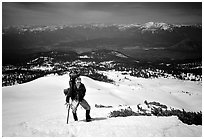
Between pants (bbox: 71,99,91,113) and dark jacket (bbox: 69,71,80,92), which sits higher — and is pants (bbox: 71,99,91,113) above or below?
below

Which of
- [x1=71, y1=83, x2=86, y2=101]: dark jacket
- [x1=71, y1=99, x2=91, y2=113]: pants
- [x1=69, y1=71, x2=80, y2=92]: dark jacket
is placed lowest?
[x1=71, y1=99, x2=91, y2=113]: pants

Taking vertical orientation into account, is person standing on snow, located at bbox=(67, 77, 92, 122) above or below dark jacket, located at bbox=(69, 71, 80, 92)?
below

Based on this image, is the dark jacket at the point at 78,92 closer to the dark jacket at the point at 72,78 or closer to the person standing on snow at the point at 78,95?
the person standing on snow at the point at 78,95

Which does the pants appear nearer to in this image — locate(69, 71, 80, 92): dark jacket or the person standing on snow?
the person standing on snow

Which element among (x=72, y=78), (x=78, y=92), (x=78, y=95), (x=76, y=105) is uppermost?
(x=72, y=78)

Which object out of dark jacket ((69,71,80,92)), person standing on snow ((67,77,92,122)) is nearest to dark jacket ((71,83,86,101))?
person standing on snow ((67,77,92,122))

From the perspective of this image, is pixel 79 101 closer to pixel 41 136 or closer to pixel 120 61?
pixel 41 136

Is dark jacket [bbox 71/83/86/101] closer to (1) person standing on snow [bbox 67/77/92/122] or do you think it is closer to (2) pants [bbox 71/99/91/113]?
(1) person standing on snow [bbox 67/77/92/122]

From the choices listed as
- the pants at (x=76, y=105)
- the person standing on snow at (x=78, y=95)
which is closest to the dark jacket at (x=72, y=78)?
the person standing on snow at (x=78, y=95)

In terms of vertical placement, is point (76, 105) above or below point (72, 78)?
below

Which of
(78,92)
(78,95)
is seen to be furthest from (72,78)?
(78,95)

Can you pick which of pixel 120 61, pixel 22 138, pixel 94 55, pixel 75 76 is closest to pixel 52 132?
pixel 22 138

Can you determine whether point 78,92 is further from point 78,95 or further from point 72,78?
point 72,78
